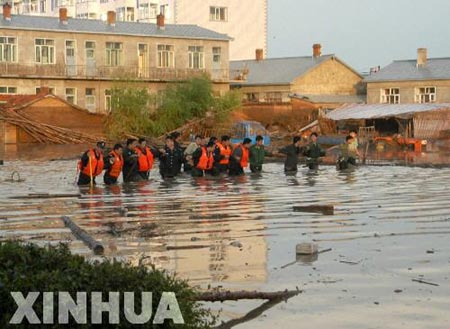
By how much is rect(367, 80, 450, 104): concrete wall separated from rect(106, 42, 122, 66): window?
63.6 ft

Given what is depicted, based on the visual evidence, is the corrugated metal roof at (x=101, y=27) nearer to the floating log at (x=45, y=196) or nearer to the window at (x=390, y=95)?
the window at (x=390, y=95)

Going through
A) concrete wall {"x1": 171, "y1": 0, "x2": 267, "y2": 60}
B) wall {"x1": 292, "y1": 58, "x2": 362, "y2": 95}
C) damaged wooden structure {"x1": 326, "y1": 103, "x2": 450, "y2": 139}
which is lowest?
damaged wooden structure {"x1": 326, "y1": 103, "x2": 450, "y2": 139}

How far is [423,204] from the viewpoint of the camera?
18.5 m

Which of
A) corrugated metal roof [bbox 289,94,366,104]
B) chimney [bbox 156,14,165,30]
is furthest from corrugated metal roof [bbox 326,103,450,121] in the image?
chimney [bbox 156,14,165,30]

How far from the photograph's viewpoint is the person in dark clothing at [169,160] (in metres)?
25.9

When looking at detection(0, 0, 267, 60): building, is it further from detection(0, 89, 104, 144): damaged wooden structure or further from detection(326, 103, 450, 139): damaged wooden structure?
detection(326, 103, 450, 139): damaged wooden structure

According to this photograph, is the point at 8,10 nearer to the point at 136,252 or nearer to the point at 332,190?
the point at 332,190

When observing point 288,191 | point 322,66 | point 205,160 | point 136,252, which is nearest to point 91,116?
point 322,66

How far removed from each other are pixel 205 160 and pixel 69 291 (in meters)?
20.0

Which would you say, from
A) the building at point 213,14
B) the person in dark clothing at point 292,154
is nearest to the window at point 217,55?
the building at point 213,14

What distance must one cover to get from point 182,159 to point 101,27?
41.5 metres

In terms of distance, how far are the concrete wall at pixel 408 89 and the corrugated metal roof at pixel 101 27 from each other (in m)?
11.8

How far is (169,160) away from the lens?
85.5ft

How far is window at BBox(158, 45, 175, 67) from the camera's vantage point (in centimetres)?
6756
